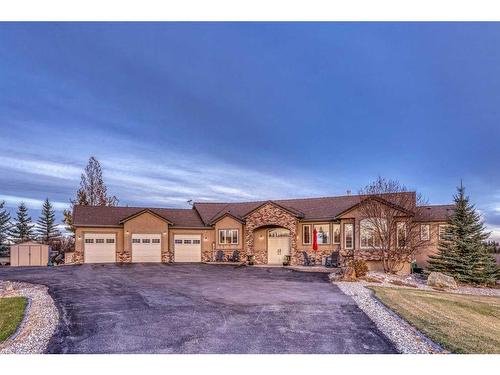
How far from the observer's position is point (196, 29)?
36.7ft

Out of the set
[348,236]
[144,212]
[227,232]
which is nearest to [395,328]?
[348,236]

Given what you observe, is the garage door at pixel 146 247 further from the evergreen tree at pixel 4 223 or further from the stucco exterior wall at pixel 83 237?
the evergreen tree at pixel 4 223

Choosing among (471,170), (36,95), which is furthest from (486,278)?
(36,95)

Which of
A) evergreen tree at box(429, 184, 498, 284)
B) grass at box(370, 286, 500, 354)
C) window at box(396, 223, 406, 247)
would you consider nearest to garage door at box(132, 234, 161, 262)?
window at box(396, 223, 406, 247)

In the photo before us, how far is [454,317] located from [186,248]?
799 inches

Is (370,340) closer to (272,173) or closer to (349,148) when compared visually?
(349,148)

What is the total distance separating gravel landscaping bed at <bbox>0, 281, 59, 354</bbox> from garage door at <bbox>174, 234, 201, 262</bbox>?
1419cm

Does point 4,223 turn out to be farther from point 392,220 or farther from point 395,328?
point 395,328

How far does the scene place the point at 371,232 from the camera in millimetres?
21484

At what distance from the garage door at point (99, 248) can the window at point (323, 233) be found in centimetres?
1449

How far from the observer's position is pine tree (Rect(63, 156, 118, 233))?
36.6 metres

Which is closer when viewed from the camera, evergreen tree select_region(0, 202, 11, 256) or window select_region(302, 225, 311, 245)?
window select_region(302, 225, 311, 245)

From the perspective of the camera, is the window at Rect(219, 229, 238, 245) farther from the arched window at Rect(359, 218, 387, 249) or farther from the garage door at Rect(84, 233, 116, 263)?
the arched window at Rect(359, 218, 387, 249)

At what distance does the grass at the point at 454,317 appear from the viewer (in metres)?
7.32
